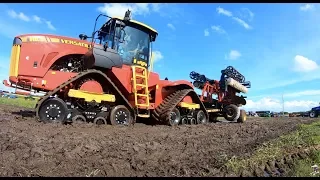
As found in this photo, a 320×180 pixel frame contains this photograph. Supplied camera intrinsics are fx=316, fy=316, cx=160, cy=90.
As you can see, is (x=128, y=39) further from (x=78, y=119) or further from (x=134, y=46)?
(x=78, y=119)

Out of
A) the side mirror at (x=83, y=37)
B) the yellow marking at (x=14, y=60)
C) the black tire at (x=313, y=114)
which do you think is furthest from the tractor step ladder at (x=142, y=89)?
the black tire at (x=313, y=114)

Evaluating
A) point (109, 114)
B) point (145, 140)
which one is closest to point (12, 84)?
point (109, 114)

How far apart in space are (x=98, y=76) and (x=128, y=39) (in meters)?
1.94

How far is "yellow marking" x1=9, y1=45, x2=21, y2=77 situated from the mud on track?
5.10 ft

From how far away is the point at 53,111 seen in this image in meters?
8.53

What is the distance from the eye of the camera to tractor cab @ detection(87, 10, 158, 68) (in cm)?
1046

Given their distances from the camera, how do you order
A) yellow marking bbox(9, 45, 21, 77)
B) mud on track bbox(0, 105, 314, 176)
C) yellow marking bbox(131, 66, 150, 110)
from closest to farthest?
1. mud on track bbox(0, 105, 314, 176)
2. yellow marking bbox(9, 45, 21, 77)
3. yellow marking bbox(131, 66, 150, 110)

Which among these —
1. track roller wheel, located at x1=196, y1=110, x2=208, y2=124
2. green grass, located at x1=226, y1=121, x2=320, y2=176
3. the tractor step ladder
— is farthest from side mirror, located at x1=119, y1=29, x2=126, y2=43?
green grass, located at x1=226, y1=121, x2=320, y2=176

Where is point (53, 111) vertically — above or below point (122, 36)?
below

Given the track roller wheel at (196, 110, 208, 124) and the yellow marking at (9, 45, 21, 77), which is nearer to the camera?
the yellow marking at (9, 45, 21, 77)

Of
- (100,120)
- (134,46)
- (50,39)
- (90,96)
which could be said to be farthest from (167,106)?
(50,39)

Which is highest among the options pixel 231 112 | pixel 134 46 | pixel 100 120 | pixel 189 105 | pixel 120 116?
pixel 134 46

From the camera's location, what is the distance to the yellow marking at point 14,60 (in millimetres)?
8680

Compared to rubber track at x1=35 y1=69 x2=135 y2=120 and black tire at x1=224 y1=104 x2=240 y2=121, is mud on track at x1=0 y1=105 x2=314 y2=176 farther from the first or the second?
black tire at x1=224 y1=104 x2=240 y2=121
